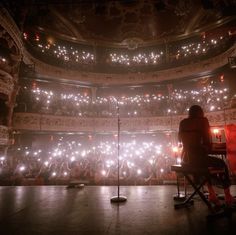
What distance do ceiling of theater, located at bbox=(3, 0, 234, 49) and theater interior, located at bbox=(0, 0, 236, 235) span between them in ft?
0.30

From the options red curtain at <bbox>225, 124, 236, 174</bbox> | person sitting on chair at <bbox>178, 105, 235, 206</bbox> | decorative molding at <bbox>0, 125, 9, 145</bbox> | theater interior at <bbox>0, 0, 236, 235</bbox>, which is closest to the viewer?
person sitting on chair at <bbox>178, 105, 235, 206</bbox>

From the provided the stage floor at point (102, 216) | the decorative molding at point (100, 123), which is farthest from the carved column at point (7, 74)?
the stage floor at point (102, 216)

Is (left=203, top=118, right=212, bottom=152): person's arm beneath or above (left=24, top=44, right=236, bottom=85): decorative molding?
beneath

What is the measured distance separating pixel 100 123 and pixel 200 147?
15242 millimetres

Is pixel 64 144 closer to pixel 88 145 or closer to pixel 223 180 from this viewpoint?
pixel 88 145

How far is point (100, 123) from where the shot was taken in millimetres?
18609

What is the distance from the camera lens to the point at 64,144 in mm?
18625

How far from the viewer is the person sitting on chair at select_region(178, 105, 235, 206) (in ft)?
11.8

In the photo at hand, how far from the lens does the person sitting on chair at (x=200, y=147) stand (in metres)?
3.60

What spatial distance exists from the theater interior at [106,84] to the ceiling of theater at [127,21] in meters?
0.09

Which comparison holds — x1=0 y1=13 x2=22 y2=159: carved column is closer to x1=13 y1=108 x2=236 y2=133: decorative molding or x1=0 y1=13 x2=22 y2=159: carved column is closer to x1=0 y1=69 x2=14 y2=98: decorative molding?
x1=0 y1=69 x2=14 y2=98: decorative molding

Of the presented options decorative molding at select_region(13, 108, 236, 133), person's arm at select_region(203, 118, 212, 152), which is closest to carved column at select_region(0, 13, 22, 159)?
decorative molding at select_region(13, 108, 236, 133)

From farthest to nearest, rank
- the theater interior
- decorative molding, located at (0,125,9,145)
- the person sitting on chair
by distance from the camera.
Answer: decorative molding, located at (0,125,9,145), the theater interior, the person sitting on chair

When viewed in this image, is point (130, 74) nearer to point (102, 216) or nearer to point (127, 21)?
point (127, 21)
